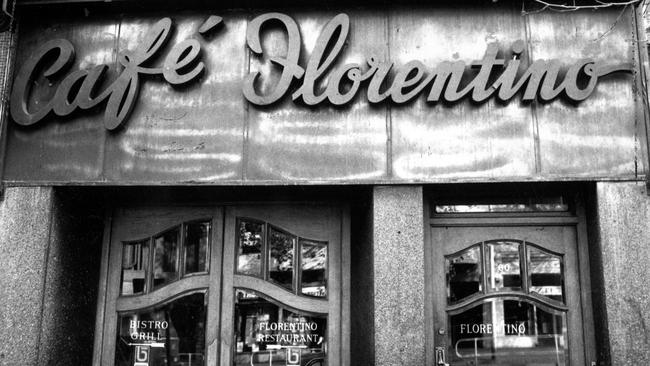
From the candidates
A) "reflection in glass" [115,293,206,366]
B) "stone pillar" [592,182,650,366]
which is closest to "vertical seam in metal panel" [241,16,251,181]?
"reflection in glass" [115,293,206,366]

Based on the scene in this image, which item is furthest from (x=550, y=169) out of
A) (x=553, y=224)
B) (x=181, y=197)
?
(x=181, y=197)

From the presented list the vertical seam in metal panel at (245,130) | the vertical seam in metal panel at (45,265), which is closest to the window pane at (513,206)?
the vertical seam in metal panel at (245,130)

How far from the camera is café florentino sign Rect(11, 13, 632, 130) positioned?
215 inches

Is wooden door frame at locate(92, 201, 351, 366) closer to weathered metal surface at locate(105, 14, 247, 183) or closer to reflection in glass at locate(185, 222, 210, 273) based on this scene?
reflection in glass at locate(185, 222, 210, 273)

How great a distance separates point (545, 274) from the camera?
5680mm

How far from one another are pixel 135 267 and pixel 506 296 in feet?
12.4

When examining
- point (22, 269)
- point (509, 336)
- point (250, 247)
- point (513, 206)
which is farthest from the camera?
point (250, 247)

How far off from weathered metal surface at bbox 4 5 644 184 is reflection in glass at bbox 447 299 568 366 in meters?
1.34

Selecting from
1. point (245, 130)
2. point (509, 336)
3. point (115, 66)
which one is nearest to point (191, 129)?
point (245, 130)

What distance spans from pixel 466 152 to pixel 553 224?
119cm

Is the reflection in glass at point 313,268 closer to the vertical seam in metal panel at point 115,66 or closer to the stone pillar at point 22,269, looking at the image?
the vertical seam in metal panel at point 115,66

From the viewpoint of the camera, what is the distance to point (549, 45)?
562 centimetres

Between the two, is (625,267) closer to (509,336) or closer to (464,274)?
(509,336)

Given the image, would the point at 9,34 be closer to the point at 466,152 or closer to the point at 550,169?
the point at 466,152
